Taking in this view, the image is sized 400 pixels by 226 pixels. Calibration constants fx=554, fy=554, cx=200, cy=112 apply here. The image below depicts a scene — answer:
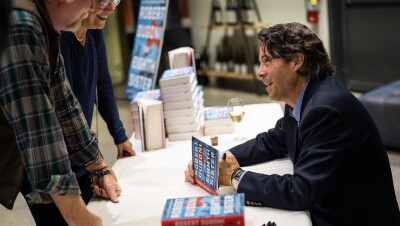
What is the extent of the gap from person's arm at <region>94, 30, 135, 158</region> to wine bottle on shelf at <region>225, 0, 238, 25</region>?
4649 mm

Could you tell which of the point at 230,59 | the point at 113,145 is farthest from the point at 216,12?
the point at 113,145

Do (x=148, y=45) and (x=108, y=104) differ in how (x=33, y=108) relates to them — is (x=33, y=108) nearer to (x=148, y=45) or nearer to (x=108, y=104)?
(x=108, y=104)

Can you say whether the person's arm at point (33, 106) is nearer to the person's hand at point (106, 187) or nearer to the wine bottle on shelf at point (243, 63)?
the person's hand at point (106, 187)

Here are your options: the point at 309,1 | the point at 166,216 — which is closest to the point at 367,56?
the point at 309,1

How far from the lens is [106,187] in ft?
7.52

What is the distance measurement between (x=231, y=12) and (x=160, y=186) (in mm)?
5383

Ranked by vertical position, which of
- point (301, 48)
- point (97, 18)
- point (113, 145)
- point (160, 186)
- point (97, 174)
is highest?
point (97, 18)

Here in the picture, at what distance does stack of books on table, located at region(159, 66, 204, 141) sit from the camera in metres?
2.96

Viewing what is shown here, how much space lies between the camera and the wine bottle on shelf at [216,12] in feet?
24.9

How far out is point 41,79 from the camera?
153cm

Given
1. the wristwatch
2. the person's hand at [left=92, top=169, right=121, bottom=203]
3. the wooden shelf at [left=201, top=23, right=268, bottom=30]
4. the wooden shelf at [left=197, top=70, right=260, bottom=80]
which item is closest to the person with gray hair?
the person's hand at [left=92, top=169, right=121, bottom=203]

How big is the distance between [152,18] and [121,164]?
10.9 ft

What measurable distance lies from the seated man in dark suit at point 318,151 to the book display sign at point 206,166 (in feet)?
0.20

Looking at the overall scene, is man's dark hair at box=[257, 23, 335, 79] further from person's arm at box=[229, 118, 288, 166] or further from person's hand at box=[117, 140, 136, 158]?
person's hand at box=[117, 140, 136, 158]
